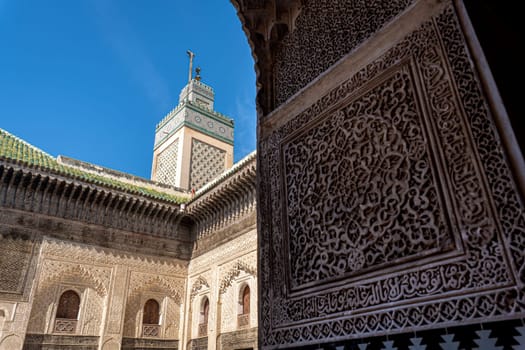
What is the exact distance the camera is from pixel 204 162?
472 inches

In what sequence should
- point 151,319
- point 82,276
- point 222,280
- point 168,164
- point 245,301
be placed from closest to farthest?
1. point 245,301
2. point 82,276
3. point 222,280
4. point 151,319
5. point 168,164

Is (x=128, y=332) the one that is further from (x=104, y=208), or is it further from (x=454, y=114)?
(x=454, y=114)

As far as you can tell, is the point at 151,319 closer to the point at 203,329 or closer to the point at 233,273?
the point at 203,329

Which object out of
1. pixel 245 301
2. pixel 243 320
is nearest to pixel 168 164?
A: pixel 245 301

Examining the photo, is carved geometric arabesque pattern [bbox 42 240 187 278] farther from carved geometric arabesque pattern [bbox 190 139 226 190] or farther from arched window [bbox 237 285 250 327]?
carved geometric arabesque pattern [bbox 190 139 226 190]

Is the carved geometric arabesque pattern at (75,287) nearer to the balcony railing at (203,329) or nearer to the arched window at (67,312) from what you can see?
the arched window at (67,312)

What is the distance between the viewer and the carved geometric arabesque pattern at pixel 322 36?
6.05ft

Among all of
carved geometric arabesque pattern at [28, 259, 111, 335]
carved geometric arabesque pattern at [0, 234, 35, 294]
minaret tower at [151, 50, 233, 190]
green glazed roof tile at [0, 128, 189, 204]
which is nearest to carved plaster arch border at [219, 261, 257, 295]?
carved geometric arabesque pattern at [28, 259, 111, 335]

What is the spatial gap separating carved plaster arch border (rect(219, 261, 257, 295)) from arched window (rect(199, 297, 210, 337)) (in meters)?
0.75

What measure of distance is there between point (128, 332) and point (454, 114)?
8.11 m

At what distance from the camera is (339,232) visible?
1.63 m

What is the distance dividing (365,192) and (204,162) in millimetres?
10649

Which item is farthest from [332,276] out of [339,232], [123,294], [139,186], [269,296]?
[139,186]

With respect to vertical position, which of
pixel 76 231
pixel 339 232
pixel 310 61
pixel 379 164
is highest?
pixel 76 231
